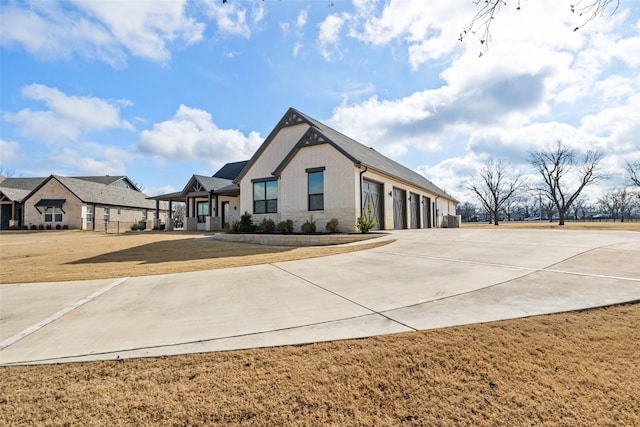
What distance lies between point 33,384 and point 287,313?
99.2 inches

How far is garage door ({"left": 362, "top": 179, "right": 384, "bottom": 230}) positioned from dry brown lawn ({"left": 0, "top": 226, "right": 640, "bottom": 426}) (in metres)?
12.1

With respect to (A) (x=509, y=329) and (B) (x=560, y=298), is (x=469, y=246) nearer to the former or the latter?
(B) (x=560, y=298)

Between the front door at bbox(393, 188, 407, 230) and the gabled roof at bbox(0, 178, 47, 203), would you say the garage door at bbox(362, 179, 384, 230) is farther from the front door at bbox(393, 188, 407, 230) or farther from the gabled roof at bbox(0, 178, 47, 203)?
the gabled roof at bbox(0, 178, 47, 203)

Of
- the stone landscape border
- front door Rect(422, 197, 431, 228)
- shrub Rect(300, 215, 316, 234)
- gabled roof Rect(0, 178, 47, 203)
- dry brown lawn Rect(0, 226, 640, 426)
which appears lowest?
dry brown lawn Rect(0, 226, 640, 426)

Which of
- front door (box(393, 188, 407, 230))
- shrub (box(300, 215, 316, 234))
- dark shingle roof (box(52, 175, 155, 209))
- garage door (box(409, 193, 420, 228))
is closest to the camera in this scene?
shrub (box(300, 215, 316, 234))

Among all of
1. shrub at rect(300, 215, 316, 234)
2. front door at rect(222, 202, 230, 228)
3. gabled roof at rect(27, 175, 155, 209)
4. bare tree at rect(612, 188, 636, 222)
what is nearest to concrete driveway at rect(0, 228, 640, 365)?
shrub at rect(300, 215, 316, 234)

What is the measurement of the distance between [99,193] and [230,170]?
15641mm

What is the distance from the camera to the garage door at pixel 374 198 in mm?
15211

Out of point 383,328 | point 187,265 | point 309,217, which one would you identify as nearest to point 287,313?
point 383,328

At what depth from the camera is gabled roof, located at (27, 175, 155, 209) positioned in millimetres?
30219

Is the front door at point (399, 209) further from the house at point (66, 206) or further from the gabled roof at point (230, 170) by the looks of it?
the house at point (66, 206)

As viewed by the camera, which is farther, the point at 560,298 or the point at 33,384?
the point at 560,298

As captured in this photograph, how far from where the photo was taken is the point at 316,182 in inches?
605

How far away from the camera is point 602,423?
1816 millimetres
